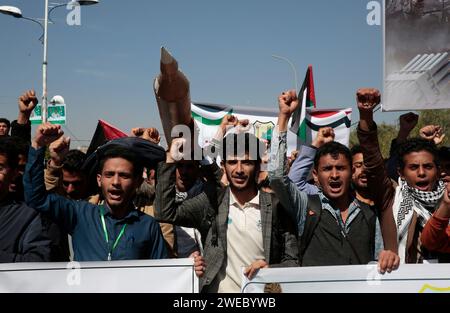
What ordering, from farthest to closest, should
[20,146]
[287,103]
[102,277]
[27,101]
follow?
[27,101] → [20,146] → [287,103] → [102,277]

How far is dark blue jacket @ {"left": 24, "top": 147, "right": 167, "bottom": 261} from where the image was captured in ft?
10.2

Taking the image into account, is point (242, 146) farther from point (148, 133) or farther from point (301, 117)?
point (301, 117)

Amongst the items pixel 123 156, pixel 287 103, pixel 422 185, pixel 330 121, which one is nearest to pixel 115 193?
pixel 123 156

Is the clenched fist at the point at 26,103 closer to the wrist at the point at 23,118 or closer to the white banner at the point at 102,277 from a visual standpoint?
the wrist at the point at 23,118

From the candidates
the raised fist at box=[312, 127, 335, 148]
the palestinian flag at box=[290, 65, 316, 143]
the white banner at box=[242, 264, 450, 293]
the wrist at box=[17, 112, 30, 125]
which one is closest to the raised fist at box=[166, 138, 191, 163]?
the white banner at box=[242, 264, 450, 293]

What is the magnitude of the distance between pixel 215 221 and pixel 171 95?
0.86 m

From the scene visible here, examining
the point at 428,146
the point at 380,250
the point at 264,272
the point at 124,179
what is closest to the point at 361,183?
the point at 428,146

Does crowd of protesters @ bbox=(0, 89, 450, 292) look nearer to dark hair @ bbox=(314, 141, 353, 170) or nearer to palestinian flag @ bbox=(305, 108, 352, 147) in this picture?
dark hair @ bbox=(314, 141, 353, 170)

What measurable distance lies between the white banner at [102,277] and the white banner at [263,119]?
3.72m

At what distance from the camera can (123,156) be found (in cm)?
323

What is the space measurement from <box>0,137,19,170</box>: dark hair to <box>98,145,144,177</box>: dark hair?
521mm

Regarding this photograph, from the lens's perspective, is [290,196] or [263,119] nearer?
[290,196]
